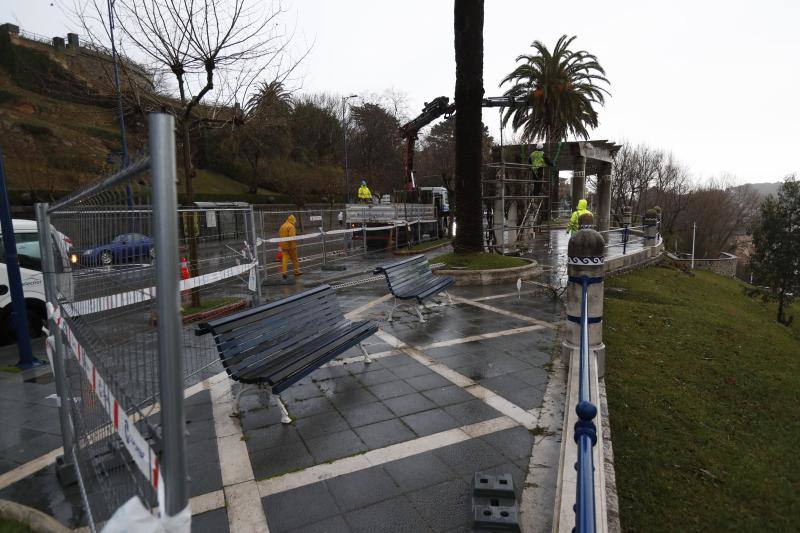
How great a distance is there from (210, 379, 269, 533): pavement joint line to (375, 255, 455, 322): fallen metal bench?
302 centimetres

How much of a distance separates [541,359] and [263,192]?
44.8m

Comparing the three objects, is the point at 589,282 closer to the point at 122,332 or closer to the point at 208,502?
the point at 208,502

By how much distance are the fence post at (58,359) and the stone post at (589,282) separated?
14.2ft

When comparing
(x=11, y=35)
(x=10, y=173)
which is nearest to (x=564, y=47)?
(x=10, y=173)

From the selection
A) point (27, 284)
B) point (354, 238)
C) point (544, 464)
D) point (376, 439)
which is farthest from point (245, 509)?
point (354, 238)

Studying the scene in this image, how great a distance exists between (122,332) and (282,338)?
2.12 m

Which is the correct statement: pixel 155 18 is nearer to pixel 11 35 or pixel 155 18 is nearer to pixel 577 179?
pixel 577 179

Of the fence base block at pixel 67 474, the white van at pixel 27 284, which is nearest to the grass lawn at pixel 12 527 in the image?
the fence base block at pixel 67 474

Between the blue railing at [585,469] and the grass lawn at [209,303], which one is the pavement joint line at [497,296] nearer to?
the grass lawn at [209,303]

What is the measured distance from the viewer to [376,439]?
13.0 feet

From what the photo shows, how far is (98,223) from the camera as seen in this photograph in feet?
8.77

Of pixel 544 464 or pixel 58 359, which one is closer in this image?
pixel 58 359

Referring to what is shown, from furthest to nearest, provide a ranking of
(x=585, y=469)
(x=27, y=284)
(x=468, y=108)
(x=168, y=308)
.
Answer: (x=468, y=108)
(x=27, y=284)
(x=585, y=469)
(x=168, y=308)

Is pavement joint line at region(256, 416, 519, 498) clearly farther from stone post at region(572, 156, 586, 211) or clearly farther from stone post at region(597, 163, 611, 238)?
stone post at region(597, 163, 611, 238)
